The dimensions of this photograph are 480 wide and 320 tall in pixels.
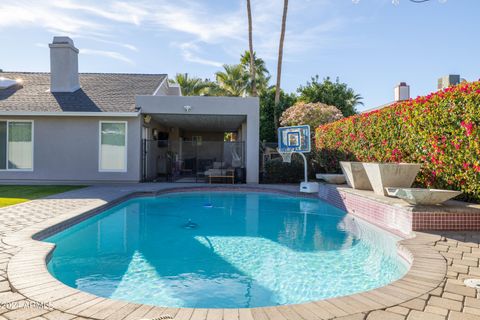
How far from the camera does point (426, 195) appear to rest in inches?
230

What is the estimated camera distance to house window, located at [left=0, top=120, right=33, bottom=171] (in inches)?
540

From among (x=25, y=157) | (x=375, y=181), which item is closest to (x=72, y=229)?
(x=375, y=181)

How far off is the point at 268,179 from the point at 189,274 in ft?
35.7

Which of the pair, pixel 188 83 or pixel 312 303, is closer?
pixel 312 303

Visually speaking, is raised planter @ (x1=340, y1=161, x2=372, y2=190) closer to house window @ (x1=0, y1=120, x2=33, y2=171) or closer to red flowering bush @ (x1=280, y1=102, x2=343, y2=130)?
red flowering bush @ (x1=280, y1=102, x2=343, y2=130)

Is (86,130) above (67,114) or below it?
below

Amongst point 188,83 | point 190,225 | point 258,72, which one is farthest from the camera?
point 188,83

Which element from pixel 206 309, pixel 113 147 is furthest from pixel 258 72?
pixel 206 309

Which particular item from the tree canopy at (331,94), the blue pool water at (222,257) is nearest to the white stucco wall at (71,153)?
the blue pool water at (222,257)

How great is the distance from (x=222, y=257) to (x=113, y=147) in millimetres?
10211

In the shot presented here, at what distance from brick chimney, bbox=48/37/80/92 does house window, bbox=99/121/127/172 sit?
3.40 metres

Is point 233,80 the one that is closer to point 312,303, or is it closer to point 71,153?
point 71,153

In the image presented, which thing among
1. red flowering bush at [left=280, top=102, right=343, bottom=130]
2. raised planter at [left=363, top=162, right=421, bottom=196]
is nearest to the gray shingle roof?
red flowering bush at [left=280, top=102, right=343, bottom=130]

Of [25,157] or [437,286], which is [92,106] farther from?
[437,286]
